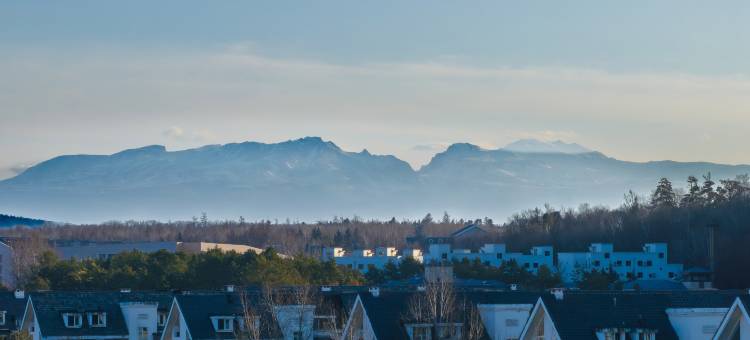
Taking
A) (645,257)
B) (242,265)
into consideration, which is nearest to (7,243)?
(645,257)

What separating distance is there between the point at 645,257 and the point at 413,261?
29438mm

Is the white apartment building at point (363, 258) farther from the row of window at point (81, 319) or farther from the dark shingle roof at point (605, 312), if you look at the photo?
the dark shingle roof at point (605, 312)

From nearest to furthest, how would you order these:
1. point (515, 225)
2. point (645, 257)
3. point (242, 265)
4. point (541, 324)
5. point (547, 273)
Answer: point (541, 324)
point (242, 265)
point (547, 273)
point (645, 257)
point (515, 225)

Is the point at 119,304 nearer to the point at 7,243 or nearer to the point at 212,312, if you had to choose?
the point at 212,312

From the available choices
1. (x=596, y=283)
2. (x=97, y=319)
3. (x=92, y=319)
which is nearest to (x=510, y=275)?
(x=596, y=283)

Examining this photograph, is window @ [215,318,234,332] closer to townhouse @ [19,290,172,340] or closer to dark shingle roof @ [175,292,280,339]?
dark shingle roof @ [175,292,280,339]

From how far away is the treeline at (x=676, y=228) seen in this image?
111 m

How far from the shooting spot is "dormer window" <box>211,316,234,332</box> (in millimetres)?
50375

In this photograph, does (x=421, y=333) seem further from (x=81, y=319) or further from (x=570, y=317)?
(x=81, y=319)

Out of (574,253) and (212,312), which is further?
(574,253)

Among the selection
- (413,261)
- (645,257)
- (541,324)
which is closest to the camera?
(541,324)

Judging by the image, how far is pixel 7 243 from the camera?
487 feet

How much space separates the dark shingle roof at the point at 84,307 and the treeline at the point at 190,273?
17.4 m

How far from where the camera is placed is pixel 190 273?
83312 millimetres
